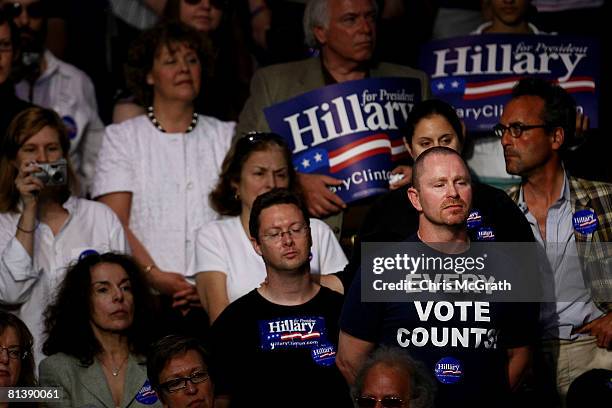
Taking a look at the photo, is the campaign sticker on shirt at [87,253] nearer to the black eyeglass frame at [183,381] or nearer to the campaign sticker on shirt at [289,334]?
the black eyeglass frame at [183,381]

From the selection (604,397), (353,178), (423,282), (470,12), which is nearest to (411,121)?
(353,178)

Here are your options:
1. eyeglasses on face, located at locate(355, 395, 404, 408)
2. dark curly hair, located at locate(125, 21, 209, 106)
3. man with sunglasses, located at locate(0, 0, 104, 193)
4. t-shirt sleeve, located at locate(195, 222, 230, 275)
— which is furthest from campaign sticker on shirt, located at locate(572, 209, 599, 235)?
man with sunglasses, located at locate(0, 0, 104, 193)

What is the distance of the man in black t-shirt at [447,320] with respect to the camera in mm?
4910

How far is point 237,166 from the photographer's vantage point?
6066 millimetres

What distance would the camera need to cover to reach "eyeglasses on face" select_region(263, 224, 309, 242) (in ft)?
17.5

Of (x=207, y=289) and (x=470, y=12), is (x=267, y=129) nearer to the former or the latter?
(x=207, y=289)

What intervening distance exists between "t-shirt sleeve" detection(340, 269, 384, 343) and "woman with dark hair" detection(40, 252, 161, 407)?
96cm

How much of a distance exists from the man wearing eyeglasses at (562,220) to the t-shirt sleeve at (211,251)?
4.17 feet

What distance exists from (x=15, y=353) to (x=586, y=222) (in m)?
2.40

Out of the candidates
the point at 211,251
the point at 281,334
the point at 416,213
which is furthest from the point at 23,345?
the point at 416,213

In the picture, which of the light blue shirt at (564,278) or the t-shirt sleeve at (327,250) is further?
the t-shirt sleeve at (327,250)

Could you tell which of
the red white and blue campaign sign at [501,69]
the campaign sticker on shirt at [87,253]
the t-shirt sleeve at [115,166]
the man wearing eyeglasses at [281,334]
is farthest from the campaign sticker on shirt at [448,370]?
the t-shirt sleeve at [115,166]

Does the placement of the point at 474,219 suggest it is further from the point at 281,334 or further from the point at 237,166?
the point at 237,166

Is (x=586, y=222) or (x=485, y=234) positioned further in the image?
(x=586, y=222)
